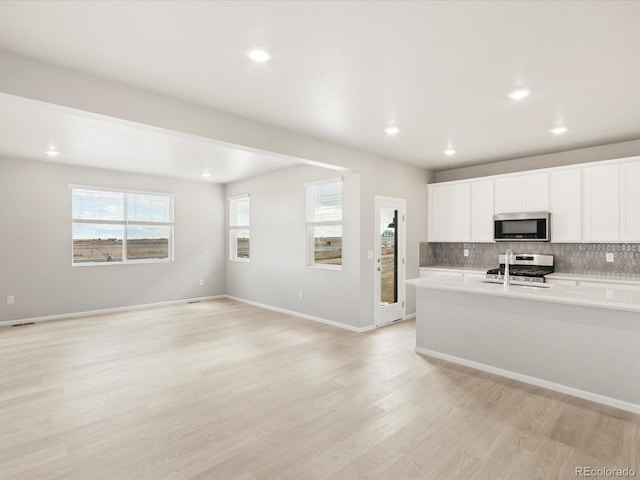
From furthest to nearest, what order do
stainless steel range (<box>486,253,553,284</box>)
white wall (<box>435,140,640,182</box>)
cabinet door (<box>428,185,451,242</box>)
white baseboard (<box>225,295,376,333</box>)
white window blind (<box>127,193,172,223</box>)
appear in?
white window blind (<box>127,193,172,223</box>), cabinet door (<box>428,185,451,242</box>), white baseboard (<box>225,295,376,333</box>), stainless steel range (<box>486,253,553,284</box>), white wall (<box>435,140,640,182</box>)

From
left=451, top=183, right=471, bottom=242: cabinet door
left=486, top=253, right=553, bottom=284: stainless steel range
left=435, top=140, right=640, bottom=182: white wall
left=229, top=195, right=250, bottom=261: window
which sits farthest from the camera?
left=229, top=195, right=250, bottom=261: window

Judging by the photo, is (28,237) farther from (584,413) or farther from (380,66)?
(584,413)

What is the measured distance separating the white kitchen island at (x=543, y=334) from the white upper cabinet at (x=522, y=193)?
1.90 m

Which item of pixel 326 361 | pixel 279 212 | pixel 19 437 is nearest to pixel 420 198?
pixel 279 212

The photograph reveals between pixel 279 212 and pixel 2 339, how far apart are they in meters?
4.47

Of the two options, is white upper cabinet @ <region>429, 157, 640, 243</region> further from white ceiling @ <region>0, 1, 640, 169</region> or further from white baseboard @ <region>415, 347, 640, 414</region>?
white baseboard @ <region>415, 347, 640, 414</region>

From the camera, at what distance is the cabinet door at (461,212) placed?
235 inches

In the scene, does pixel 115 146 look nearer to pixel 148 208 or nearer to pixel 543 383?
pixel 148 208

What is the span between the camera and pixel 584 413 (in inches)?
111

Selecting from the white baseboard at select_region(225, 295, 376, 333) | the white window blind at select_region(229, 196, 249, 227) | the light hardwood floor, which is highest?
the white window blind at select_region(229, 196, 249, 227)

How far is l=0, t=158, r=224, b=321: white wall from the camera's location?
5746mm

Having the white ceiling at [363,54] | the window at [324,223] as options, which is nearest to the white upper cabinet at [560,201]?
the white ceiling at [363,54]

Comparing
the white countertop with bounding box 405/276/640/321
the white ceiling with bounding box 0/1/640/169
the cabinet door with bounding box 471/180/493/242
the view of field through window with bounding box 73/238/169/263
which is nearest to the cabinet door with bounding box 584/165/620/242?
the white ceiling with bounding box 0/1/640/169

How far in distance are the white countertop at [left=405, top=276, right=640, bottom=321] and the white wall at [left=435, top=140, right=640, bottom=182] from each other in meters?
2.17
